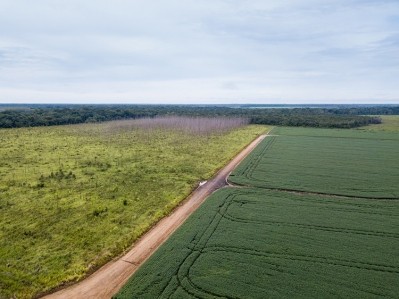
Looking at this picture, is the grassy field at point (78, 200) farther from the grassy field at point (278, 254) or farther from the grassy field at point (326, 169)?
the grassy field at point (326, 169)

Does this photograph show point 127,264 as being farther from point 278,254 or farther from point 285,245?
point 285,245

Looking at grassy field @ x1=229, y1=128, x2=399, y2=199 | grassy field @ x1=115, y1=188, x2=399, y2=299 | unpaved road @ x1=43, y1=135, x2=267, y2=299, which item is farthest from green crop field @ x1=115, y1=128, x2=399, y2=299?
unpaved road @ x1=43, y1=135, x2=267, y2=299

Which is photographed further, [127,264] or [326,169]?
[326,169]

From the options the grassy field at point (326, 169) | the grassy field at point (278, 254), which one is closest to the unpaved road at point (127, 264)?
the grassy field at point (278, 254)

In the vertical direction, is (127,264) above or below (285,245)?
below

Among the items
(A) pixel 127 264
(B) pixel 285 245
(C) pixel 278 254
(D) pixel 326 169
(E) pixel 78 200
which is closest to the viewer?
(A) pixel 127 264

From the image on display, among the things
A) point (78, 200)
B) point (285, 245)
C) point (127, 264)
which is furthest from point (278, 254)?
point (78, 200)
